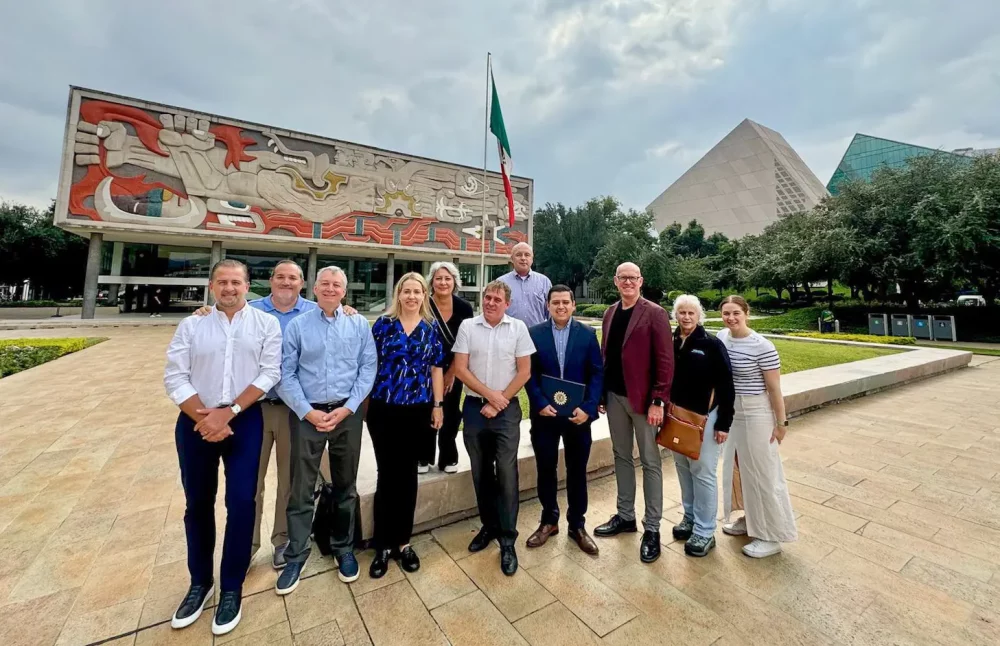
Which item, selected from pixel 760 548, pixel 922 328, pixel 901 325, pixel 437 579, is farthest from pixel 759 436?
pixel 922 328

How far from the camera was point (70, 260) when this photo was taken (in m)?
26.5

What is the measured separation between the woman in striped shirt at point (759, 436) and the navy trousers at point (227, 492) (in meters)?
2.87

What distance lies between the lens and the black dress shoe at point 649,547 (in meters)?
2.40

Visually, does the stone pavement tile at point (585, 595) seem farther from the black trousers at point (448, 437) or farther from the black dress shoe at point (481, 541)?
the black trousers at point (448, 437)

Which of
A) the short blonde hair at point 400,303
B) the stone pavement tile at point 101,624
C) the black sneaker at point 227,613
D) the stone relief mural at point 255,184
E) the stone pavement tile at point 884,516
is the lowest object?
the stone pavement tile at point 101,624

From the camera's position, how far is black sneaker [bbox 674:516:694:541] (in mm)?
2673

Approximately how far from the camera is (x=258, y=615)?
1.95 meters

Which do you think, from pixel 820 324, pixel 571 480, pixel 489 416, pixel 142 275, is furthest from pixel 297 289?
pixel 142 275

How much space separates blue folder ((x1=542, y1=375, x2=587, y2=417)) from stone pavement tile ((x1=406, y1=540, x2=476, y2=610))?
1.09m

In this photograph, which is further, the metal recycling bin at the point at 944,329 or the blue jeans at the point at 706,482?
the metal recycling bin at the point at 944,329

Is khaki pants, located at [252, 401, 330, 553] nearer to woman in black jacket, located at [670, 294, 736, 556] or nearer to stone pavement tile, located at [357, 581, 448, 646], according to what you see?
stone pavement tile, located at [357, 581, 448, 646]

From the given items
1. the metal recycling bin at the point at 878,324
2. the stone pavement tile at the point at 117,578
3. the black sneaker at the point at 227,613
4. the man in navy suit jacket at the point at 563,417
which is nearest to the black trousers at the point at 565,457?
the man in navy suit jacket at the point at 563,417

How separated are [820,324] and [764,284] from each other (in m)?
7.65

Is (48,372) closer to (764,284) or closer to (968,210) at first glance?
(968,210)
